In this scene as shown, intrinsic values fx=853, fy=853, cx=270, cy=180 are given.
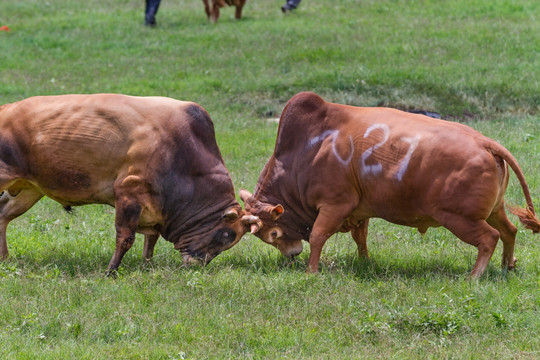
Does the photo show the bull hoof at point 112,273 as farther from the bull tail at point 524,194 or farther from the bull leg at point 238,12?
the bull leg at point 238,12

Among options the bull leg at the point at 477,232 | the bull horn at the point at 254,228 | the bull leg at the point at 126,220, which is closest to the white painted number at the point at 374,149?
the bull leg at the point at 477,232

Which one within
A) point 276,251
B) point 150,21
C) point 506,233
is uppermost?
point 506,233

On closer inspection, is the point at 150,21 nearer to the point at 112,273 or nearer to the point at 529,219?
the point at 112,273

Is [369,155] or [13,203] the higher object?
[369,155]

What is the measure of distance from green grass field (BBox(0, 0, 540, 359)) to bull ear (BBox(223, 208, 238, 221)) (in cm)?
47

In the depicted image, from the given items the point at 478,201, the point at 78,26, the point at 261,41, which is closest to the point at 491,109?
the point at 261,41

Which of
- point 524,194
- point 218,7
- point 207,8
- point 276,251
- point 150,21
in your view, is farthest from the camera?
point 207,8

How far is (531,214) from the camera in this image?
7.37 metres

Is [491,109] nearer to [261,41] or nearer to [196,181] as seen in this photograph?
[261,41]

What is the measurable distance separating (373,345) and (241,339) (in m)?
0.92

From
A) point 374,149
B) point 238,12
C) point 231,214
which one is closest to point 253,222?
point 231,214

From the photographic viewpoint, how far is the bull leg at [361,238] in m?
8.08

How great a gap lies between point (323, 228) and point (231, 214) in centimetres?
86

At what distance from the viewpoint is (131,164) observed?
24.9ft
